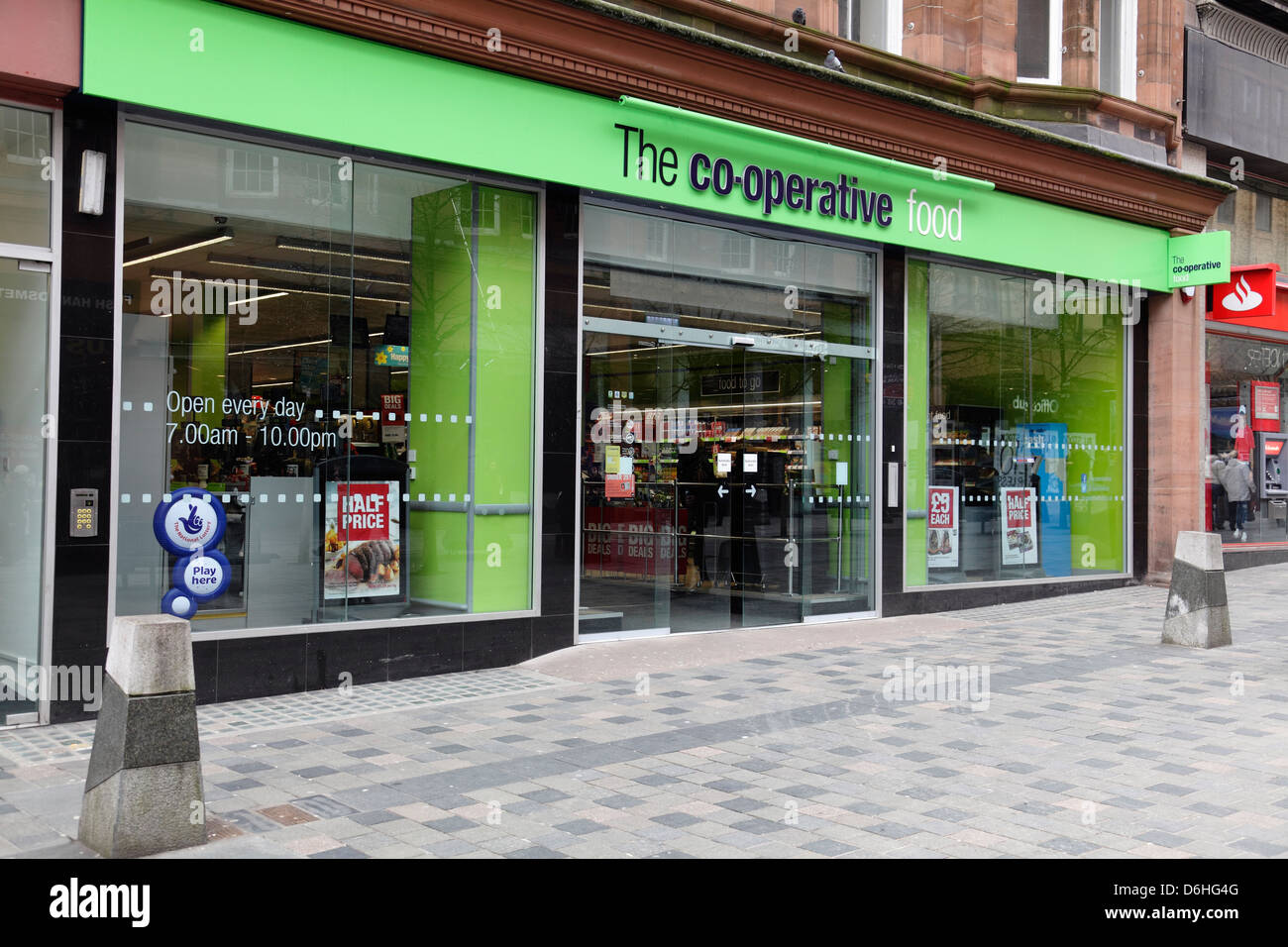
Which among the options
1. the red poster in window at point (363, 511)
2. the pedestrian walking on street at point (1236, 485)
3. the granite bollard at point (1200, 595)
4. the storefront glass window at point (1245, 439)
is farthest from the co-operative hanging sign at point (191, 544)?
the pedestrian walking on street at point (1236, 485)

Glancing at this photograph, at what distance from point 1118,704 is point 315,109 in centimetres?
709

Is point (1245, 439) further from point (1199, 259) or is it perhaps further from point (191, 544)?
point (191, 544)

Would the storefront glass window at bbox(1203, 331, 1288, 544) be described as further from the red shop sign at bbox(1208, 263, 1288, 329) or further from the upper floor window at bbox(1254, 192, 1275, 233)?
the upper floor window at bbox(1254, 192, 1275, 233)

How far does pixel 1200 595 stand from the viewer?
10727 mm

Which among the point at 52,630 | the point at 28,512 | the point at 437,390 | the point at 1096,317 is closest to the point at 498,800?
the point at 52,630

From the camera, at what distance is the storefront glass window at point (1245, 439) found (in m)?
17.5

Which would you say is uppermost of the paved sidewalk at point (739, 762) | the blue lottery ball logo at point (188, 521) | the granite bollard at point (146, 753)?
the blue lottery ball logo at point (188, 521)

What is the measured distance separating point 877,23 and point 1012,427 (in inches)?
202

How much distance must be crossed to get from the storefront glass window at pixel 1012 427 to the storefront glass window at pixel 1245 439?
8.84ft

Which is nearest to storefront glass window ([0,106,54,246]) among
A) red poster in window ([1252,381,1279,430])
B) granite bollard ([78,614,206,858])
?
granite bollard ([78,614,206,858])

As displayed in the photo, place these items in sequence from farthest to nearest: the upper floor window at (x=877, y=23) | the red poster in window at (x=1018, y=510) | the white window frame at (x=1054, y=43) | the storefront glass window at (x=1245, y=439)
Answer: the storefront glass window at (x=1245, y=439), the white window frame at (x=1054, y=43), the red poster in window at (x=1018, y=510), the upper floor window at (x=877, y=23)

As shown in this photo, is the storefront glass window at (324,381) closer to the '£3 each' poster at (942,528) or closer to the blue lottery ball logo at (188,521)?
the blue lottery ball logo at (188,521)

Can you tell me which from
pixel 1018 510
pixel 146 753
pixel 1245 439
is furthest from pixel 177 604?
pixel 1245 439

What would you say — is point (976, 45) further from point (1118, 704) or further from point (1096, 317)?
point (1118, 704)
